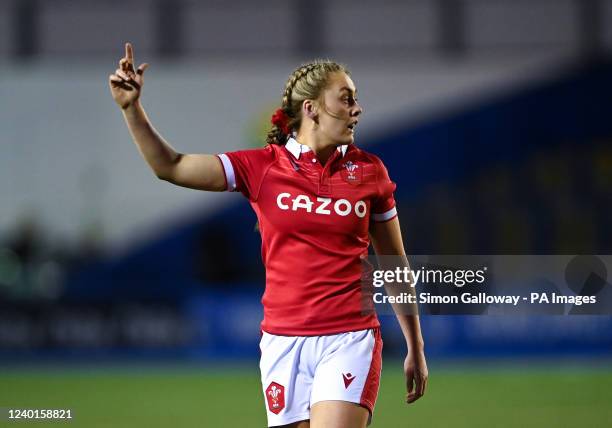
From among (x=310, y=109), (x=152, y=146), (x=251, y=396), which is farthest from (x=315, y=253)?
(x=251, y=396)

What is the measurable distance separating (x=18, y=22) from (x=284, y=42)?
466 centimetres

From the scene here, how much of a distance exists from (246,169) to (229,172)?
0.09 m

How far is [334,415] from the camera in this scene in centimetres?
411

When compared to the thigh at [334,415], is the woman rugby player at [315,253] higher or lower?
higher

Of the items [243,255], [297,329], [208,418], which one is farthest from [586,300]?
[243,255]

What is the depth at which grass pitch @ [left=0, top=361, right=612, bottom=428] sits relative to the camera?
901 cm

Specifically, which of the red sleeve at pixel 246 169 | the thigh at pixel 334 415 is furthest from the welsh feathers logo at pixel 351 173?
the thigh at pixel 334 415

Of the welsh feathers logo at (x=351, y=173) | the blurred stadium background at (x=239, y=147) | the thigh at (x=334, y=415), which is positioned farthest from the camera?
the blurred stadium background at (x=239, y=147)

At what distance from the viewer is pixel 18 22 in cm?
1867

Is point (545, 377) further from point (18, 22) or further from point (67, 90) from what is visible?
point (18, 22)

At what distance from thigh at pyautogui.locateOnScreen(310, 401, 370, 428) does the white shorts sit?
0.14 feet

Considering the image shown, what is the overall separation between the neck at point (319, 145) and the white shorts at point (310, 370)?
2.43ft

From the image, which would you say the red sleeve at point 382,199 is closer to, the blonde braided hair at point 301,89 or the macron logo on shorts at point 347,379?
the blonde braided hair at point 301,89

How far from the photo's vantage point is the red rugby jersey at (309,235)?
4.23 m
